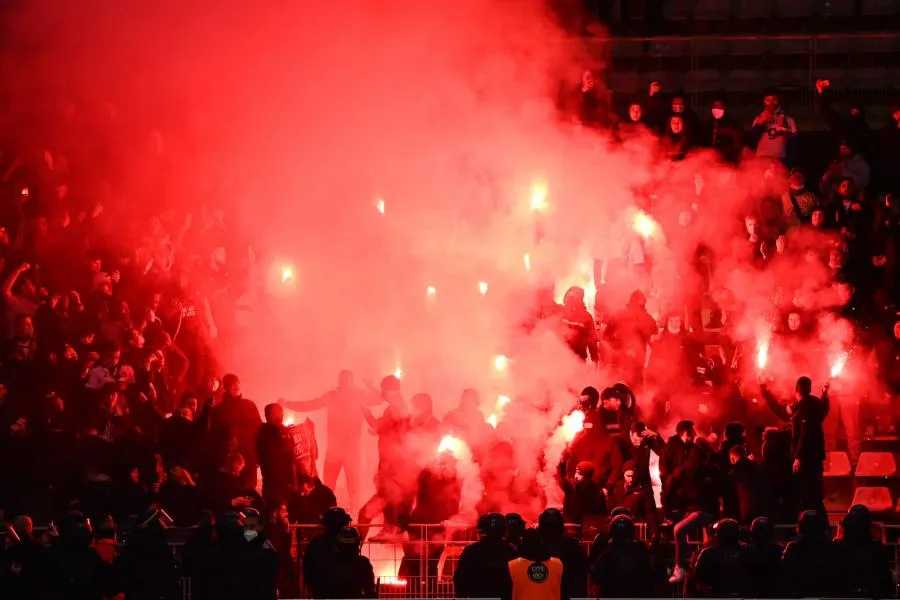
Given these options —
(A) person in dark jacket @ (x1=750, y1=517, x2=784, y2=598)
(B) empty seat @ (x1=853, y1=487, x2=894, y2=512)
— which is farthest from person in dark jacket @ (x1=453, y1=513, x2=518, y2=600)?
(B) empty seat @ (x1=853, y1=487, x2=894, y2=512)

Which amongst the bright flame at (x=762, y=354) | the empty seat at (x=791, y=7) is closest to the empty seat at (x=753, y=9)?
the empty seat at (x=791, y=7)

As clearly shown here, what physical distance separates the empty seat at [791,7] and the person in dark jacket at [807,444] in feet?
29.6

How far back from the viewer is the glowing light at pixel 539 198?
749 inches

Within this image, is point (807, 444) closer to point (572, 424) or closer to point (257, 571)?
point (572, 424)

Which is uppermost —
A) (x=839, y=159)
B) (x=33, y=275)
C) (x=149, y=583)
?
(x=839, y=159)

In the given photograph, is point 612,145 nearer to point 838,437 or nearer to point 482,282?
point 482,282

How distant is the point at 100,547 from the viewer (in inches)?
492

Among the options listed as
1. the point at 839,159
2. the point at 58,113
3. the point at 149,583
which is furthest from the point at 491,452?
the point at 58,113

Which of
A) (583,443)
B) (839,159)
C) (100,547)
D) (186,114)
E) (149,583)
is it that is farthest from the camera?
(186,114)

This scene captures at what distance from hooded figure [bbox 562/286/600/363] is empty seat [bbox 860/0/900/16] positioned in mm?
7796

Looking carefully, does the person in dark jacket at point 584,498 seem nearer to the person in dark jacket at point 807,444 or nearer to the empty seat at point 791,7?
the person in dark jacket at point 807,444

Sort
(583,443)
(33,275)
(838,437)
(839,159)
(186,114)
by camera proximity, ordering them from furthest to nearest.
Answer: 1. (186,114)
2. (839,159)
3. (33,275)
4. (838,437)
5. (583,443)

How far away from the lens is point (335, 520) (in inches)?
429

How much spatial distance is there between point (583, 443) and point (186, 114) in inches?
305
